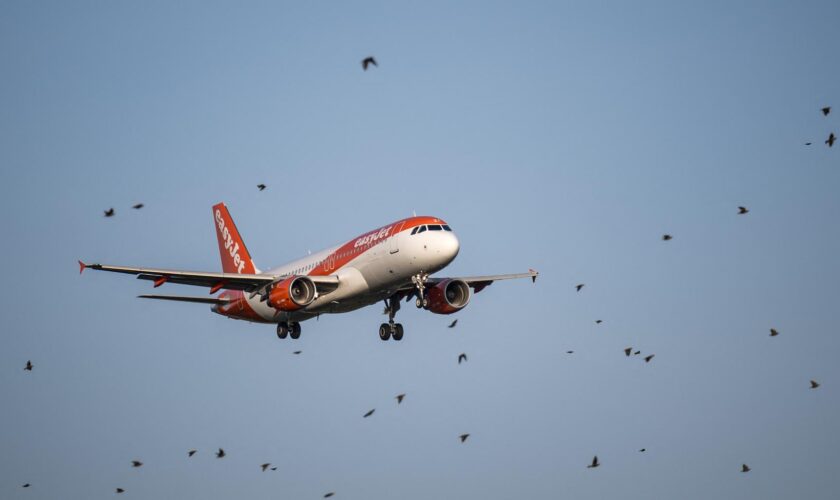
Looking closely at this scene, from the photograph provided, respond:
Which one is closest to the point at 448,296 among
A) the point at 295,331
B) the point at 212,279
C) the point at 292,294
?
the point at 292,294

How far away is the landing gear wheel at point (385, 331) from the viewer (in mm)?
55125

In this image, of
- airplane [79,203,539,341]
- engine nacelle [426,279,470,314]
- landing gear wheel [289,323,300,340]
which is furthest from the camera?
landing gear wheel [289,323,300,340]

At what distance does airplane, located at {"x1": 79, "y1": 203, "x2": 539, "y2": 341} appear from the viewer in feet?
158

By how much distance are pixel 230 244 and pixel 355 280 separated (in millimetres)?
19320

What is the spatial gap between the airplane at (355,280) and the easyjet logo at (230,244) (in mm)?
5501

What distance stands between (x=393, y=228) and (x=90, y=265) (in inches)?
555

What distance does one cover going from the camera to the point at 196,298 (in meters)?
58.7

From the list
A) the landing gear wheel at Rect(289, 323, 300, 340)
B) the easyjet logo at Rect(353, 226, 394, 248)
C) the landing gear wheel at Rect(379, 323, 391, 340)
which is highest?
the easyjet logo at Rect(353, 226, 394, 248)

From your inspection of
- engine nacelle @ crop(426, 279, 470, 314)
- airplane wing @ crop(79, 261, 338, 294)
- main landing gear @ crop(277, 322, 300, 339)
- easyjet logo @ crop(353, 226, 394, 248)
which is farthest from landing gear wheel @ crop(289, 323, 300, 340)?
easyjet logo @ crop(353, 226, 394, 248)

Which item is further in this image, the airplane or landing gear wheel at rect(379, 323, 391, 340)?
landing gear wheel at rect(379, 323, 391, 340)

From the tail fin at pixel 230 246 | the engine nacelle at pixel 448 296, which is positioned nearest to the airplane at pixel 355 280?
the engine nacelle at pixel 448 296

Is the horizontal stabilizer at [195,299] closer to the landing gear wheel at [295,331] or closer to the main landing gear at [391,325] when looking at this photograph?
the landing gear wheel at [295,331]

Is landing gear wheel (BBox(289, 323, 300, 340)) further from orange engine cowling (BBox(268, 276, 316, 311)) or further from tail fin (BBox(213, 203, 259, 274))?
orange engine cowling (BBox(268, 276, 316, 311))

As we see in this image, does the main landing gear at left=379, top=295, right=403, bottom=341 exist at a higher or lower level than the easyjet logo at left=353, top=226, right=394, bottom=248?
lower
